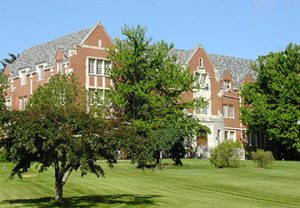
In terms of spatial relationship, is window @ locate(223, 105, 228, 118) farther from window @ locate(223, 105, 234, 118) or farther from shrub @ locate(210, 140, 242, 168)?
shrub @ locate(210, 140, 242, 168)

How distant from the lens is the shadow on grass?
20953 millimetres

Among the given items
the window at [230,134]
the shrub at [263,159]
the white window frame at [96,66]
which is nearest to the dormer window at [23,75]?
the white window frame at [96,66]

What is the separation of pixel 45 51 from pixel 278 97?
2894 cm

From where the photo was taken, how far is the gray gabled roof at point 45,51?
60312mm

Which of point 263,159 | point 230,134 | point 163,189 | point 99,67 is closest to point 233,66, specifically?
point 230,134

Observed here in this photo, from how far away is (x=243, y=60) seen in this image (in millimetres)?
82312

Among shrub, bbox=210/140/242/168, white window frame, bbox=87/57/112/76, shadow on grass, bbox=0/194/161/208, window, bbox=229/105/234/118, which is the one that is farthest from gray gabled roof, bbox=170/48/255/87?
shadow on grass, bbox=0/194/161/208

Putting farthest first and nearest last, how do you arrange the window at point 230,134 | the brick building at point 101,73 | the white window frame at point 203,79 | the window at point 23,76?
the window at point 230,134 < the white window frame at point 203,79 < the window at point 23,76 < the brick building at point 101,73

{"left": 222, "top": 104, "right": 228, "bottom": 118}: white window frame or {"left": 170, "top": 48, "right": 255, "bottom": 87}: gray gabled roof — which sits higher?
{"left": 170, "top": 48, "right": 255, "bottom": 87}: gray gabled roof

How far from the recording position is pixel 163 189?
2747 centimetres

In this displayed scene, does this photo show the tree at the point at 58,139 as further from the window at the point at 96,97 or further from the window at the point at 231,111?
the window at the point at 231,111

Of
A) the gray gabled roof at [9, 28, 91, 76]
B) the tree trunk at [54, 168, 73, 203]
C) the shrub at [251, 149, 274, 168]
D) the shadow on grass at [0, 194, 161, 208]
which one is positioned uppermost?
the gray gabled roof at [9, 28, 91, 76]

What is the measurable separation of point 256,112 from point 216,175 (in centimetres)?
3032

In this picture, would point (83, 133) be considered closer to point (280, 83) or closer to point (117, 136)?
point (117, 136)
